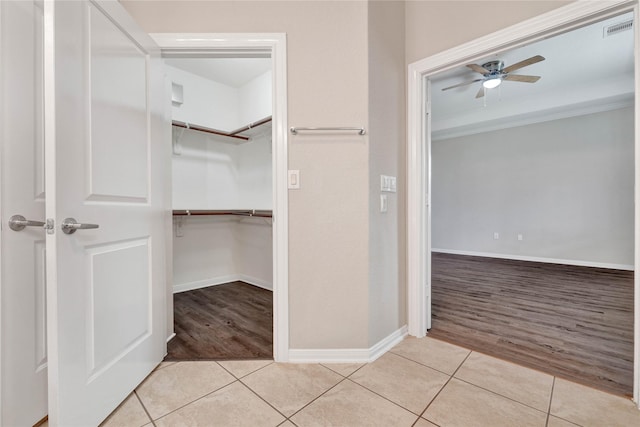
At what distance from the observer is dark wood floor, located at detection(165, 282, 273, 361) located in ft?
6.06

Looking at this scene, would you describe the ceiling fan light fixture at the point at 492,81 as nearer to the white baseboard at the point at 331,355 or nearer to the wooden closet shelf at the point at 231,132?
the wooden closet shelf at the point at 231,132

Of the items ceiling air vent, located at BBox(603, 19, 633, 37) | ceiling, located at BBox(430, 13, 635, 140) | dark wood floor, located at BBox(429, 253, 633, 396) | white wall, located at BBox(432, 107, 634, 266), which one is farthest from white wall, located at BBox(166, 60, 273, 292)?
white wall, located at BBox(432, 107, 634, 266)

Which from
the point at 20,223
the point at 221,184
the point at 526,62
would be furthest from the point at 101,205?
the point at 526,62

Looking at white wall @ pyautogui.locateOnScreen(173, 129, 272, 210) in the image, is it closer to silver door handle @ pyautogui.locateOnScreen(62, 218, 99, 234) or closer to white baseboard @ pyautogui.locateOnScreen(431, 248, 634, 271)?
silver door handle @ pyautogui.locateOnScreen(62, 218, 99, 234)

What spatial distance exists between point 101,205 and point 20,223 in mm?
303

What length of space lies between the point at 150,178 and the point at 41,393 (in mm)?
1116

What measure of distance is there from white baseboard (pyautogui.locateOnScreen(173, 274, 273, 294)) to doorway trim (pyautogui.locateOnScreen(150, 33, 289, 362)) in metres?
1.54

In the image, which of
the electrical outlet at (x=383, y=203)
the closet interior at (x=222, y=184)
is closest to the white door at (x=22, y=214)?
the closet interior at (x=222, y=184)

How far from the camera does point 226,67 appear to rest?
308cm

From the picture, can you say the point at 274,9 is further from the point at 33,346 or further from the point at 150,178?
the point at 33,346

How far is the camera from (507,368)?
5.38 ft

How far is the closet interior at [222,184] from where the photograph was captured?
300cm

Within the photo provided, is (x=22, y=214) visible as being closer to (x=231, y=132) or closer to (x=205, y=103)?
(x=231, y=132)

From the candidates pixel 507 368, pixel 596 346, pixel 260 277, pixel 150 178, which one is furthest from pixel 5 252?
pixel 596 346
